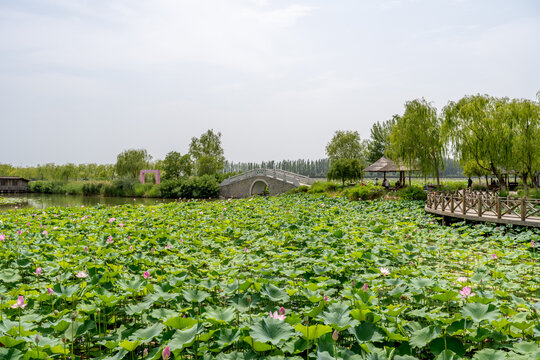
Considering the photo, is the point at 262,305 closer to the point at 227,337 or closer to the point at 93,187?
the point at 227,337

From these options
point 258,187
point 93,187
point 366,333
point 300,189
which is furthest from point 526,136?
point 93,187

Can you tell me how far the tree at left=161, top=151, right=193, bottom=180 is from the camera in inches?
1481

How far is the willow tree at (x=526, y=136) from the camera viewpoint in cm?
1424

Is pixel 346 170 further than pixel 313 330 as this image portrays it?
Yes

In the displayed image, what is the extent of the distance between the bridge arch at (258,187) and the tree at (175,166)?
9116 mm

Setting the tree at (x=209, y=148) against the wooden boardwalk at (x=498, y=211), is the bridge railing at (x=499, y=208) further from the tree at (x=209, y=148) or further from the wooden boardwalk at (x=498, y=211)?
the tree at (x=209, y=148)

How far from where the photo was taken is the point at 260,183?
33.3 metres

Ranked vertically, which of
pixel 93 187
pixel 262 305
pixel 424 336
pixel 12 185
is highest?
pixel 12 185

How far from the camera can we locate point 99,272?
3.86m

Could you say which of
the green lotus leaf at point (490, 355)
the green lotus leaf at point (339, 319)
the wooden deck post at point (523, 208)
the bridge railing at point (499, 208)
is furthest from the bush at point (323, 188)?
the green lotus leaf at point (490, 355)

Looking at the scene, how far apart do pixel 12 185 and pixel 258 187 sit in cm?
3415

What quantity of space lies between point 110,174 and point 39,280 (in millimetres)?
57983

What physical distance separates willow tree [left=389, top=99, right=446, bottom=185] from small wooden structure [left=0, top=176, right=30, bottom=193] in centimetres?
4724

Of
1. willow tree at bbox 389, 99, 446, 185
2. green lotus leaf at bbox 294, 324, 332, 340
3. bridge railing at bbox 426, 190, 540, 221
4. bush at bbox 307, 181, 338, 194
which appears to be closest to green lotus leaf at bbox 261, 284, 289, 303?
green lotus leaf at bbox 294, 324, 332, 340
